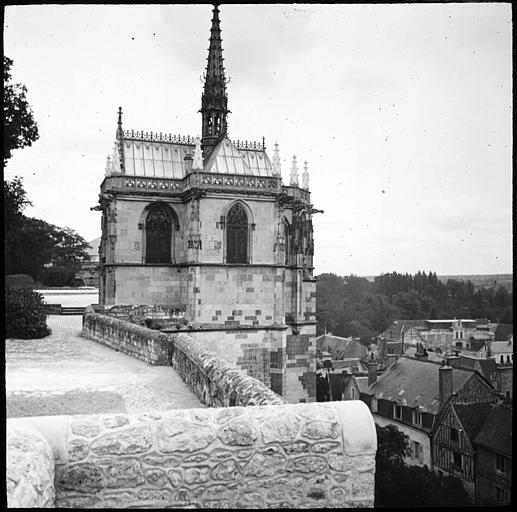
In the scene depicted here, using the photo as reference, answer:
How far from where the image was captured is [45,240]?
43.3m

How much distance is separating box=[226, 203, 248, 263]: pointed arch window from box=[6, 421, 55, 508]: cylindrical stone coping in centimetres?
2104

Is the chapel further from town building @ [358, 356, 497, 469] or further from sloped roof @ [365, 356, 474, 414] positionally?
sloped roof @ [365, 356, 474, 414]

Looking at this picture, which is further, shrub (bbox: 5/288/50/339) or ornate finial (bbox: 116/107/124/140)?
ornate finial (bbox: 116/107/124/140)

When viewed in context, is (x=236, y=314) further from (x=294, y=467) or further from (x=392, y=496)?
(x=294, y=467)

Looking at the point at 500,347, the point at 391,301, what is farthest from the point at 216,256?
the point at 391,301

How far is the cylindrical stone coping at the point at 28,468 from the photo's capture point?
361 centimetres

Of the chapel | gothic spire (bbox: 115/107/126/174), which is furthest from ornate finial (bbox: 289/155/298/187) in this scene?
gothic spire (bbox: 115/107/126/174)

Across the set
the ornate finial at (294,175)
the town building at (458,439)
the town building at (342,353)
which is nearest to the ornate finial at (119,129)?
the ornate finial at (294,175)

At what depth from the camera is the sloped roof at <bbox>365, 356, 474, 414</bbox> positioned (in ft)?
117

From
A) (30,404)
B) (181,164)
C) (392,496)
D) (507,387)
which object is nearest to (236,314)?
(181,164)

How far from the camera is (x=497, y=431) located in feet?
96.3

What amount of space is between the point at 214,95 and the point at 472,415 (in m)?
21.7

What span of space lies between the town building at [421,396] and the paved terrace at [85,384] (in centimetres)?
2383

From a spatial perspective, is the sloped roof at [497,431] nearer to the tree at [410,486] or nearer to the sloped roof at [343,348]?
the tree at [410,486]
